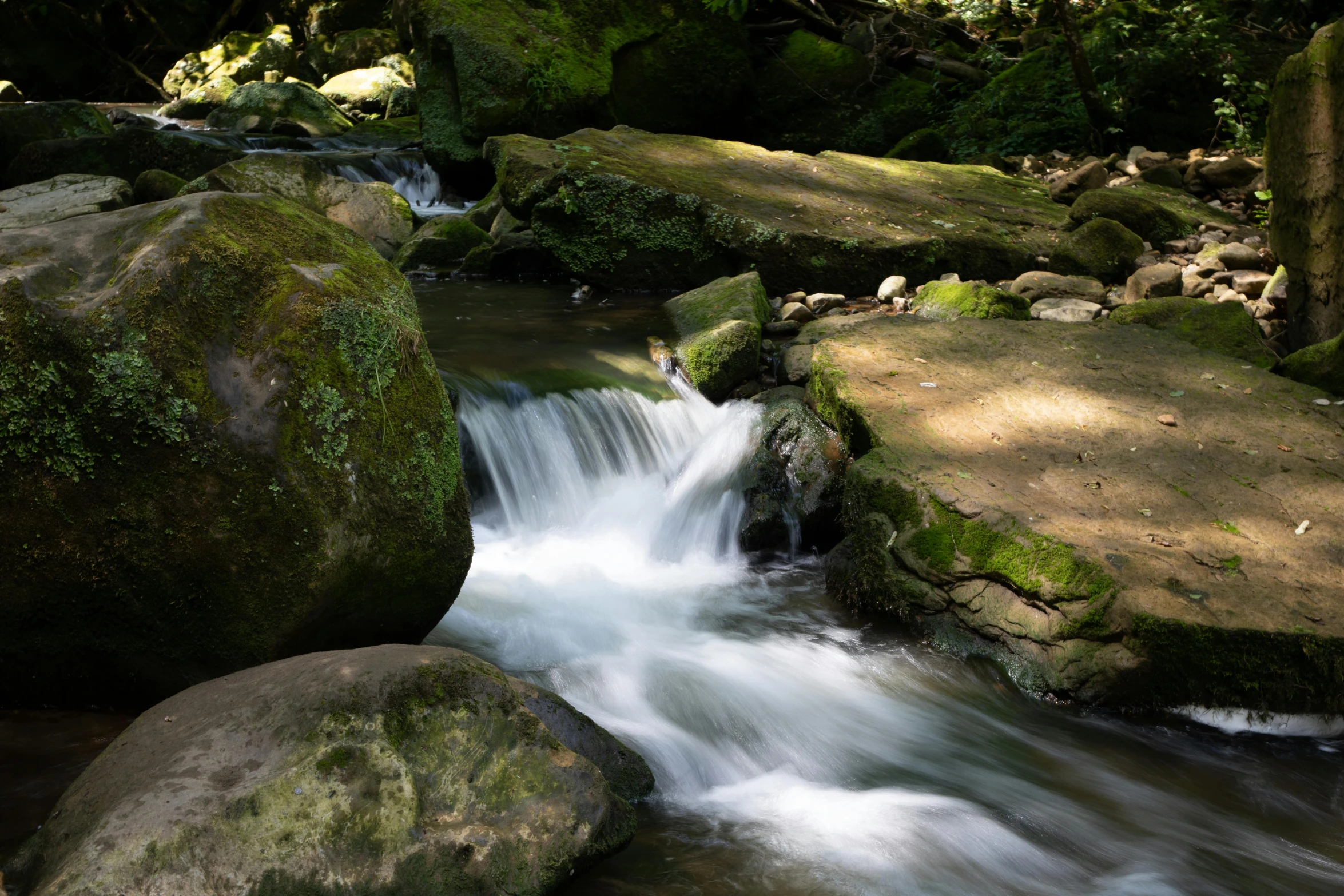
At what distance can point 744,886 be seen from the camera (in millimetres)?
2883

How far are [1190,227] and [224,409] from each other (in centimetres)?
841

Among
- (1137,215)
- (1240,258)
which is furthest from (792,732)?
(1137,215)

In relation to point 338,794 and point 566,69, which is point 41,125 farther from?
point 338,794

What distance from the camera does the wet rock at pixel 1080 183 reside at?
9.81 m

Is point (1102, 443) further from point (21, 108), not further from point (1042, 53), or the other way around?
point (21, 108)

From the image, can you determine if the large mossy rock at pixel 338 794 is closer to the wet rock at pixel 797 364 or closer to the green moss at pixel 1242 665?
the green moss at pixel 1242 665

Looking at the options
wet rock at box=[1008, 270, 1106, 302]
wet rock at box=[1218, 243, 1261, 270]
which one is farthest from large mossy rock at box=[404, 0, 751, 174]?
wet rock at box=[1218, 243, 1261, 270]

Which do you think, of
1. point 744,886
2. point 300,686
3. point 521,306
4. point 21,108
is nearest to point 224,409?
point 300,686

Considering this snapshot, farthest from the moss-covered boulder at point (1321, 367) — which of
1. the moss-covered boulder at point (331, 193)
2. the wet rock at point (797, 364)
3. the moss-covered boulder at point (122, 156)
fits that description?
the moss-covered boulder at point (122, 156)

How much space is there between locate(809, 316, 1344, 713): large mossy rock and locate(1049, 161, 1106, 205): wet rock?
423 cm

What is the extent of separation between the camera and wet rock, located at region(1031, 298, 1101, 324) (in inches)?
273

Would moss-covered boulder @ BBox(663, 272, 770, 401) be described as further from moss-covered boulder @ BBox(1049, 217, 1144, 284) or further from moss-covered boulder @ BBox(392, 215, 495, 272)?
moss-covered boulder @ BBox(392, 215, 495, 272)

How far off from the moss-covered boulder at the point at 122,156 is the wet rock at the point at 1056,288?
29.1ft

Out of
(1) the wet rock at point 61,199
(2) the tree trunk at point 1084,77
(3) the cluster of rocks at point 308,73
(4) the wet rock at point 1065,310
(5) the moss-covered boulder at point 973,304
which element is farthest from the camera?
(3) the cluster of rocks at point 308,73
